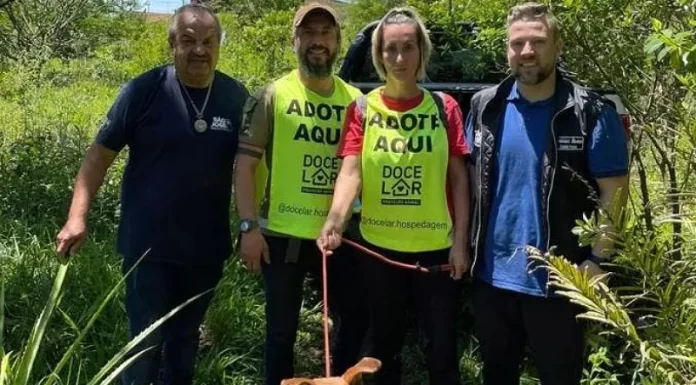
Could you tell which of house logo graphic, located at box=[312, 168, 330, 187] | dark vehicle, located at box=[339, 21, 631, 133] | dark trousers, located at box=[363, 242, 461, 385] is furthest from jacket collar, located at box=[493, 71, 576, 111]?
dark vehicle, located at box=[339, 21, 631, 133]

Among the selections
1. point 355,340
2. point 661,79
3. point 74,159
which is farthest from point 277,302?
point 74,159

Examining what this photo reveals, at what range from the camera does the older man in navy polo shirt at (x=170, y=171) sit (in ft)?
12.2

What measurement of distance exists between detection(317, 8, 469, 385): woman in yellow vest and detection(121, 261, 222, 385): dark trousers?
27.4 inches

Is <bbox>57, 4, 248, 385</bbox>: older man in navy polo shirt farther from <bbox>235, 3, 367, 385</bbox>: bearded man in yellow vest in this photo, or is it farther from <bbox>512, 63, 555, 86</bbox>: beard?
<bbox>512, 63, 555, 86</bbox>: beard

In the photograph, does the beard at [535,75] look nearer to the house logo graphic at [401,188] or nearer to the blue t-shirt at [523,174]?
the blue t-shirt at [523,174]

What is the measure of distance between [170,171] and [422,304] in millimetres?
1259

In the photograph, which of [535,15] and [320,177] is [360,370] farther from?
[535,15]

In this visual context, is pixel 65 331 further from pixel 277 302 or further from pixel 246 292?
pixel 277 302

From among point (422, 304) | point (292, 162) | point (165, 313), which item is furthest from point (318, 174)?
point (165, 313)

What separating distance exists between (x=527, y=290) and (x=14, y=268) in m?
3.79

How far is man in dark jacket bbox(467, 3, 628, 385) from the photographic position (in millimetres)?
3244

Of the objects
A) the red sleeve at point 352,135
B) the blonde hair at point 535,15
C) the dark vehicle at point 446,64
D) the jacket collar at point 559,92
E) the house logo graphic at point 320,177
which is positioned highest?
the dark vehicle at point 446,64

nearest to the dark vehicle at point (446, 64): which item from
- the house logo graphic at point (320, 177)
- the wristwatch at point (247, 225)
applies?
the house logo graphic at point (320, 177)

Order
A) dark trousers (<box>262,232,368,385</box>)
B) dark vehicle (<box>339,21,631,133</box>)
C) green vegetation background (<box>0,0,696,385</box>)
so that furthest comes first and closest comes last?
dark vehicle (<box>339,21,631,133</box>) → dark trousers (<box>262,232,368,385</box>) → green vegetation background (<box>0,0,696,385</box>)
